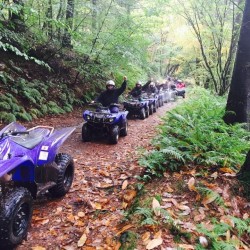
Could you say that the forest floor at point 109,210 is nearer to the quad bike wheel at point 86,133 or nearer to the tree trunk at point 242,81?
the quad bike wheel at point 86,133

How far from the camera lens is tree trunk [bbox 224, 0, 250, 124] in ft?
23.3

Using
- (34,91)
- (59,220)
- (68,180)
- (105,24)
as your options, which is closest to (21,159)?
(59,220)

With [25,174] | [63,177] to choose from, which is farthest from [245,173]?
[25,174]

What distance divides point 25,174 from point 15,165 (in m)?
0.58

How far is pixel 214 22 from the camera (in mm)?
13211

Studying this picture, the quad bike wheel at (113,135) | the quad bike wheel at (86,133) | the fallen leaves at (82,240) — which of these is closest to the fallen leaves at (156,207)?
the fallen leaves at (82,240)

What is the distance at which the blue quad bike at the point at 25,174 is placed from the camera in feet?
9.86

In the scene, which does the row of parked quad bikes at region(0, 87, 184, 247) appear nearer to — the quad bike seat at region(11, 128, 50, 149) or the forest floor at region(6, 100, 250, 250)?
the quad bike seat at region(11, 128, 50, 149)

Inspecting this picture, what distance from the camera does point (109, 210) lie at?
425 cm

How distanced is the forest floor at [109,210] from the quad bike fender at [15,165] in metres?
0.76

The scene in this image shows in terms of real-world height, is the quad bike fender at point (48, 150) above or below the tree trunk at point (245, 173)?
above

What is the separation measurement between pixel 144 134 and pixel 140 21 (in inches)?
249

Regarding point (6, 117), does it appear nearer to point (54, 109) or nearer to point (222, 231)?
point (54, 109)

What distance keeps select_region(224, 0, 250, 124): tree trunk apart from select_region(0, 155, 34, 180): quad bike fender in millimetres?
5535
